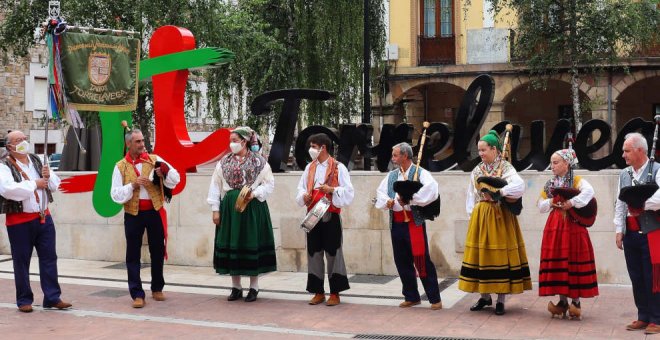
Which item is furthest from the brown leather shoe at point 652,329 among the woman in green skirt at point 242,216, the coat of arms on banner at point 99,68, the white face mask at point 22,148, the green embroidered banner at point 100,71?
the coat of arms on banner at point 99,68

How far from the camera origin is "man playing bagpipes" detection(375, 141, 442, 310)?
909 cm

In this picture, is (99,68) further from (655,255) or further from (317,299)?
(655,255)

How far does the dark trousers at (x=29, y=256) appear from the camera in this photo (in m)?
9.20

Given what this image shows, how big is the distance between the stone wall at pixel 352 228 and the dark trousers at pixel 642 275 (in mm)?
2625

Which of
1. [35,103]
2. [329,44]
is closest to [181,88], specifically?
[329,44]

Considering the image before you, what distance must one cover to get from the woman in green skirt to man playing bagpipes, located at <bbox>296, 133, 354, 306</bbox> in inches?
19.9

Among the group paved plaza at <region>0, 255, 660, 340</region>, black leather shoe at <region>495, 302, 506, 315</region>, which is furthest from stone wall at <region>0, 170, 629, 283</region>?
black leather shoe at <region>495, 302, 506, 315</region>

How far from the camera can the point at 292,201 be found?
12125 mm

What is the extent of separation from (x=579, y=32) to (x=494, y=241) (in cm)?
1742

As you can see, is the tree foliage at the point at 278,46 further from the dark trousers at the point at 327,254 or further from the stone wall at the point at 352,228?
the dark trousers at the point at 327,254

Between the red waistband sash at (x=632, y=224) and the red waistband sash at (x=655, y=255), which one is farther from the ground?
the red waistband sash at (x=632, y=224)

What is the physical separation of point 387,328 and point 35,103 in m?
31.0

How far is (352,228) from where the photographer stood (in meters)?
11.8

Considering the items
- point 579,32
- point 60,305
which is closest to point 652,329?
point 60,305
